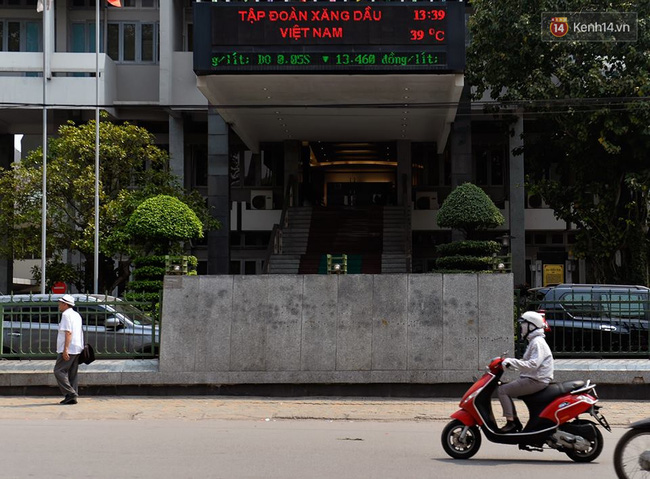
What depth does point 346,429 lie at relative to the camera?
11805mm

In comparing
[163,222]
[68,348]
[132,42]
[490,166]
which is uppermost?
[132,42]

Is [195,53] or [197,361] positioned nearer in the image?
[197,361]

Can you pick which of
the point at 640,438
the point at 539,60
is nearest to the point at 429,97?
the point at 539,60

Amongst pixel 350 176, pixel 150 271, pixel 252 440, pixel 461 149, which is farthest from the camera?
pixel 350 176

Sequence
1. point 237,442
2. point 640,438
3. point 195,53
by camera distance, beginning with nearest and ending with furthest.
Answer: point 640,438, point 237,442, point 195,53

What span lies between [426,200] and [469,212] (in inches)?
756

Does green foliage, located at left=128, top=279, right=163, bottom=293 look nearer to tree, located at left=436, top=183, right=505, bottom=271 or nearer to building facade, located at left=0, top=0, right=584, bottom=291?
tree, located at left=436, top=183, right=505, bottom=271

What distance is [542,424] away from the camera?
9.10 metres

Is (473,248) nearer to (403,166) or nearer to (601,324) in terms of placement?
(601,324)

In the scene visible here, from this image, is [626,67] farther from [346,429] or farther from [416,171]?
[346,429]

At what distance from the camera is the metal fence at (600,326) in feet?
49.4

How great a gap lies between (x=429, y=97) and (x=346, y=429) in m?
17.7

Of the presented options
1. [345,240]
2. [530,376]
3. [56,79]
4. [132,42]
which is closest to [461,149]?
[345,240]

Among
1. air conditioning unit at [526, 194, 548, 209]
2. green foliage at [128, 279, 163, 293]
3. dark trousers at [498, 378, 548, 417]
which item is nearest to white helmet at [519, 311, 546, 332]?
dark trousers at [498, 378, 548, 417]
